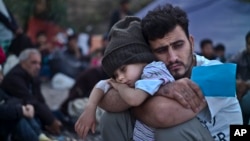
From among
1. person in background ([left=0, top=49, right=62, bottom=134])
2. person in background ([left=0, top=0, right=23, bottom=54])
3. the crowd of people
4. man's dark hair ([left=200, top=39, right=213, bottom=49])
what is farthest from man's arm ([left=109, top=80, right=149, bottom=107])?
man's dark hair ([left=200, top=39, right=213, bottom=49])

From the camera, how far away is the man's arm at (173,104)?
2.38 meters

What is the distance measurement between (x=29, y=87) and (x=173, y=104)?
13.9 feet

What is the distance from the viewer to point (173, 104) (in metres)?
2.41

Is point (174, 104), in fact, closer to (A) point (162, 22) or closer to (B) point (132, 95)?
(B) point (132, 95)

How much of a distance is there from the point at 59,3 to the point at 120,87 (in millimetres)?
9989

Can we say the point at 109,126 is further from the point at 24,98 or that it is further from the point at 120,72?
the point at 24,98

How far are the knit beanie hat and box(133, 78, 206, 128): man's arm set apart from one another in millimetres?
198

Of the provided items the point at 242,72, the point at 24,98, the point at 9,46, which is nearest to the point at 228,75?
the point at 242,72

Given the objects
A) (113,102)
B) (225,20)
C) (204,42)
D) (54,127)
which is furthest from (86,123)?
(204,42)

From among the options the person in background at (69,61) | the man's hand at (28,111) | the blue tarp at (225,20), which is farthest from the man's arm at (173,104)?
the person in background at (69,61)

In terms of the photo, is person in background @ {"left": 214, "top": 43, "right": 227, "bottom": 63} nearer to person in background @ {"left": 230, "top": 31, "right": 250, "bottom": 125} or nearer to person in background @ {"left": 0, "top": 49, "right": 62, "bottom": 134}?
person in background @ {"left": 230, "top": 31, "right": 250, "bottom": 125}

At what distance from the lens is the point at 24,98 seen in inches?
242

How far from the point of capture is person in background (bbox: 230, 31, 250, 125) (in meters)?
3.76

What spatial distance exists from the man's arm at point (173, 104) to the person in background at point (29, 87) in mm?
3724
